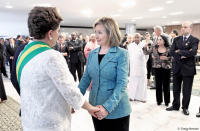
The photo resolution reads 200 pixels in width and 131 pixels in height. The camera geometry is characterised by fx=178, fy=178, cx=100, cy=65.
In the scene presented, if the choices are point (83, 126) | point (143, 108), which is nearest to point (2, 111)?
point (83, 126)

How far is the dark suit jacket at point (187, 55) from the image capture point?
2949mm

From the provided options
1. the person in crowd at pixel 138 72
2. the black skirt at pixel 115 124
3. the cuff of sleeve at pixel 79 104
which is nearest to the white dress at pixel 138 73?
the person in crowd at pixel 138 72

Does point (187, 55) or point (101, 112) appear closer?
point (101, 112)

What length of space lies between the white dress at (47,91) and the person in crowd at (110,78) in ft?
1.09

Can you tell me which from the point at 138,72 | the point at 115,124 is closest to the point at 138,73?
the point at 138,72

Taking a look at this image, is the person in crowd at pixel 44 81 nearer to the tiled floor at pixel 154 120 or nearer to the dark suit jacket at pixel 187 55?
the tiled floor at pixel 154 120

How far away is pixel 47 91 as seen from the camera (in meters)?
0.94

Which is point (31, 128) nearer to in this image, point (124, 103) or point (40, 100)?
point (40, 100)

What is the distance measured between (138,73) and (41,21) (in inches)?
125

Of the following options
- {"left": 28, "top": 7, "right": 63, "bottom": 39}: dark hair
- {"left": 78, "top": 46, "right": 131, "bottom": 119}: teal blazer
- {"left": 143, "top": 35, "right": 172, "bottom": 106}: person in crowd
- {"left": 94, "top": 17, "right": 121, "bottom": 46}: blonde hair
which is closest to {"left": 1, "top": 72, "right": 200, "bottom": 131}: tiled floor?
{"left": 143, "top": 35, "right": 172, "bottom": 106}: person in crowd

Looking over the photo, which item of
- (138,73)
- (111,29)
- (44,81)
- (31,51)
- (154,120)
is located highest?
(111,29)

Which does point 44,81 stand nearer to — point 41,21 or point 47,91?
point 47,91

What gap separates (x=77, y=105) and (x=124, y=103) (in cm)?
49

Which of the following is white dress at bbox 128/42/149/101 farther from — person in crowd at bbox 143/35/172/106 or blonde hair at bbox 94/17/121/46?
blonde hair at bbox 94/17/121/46
